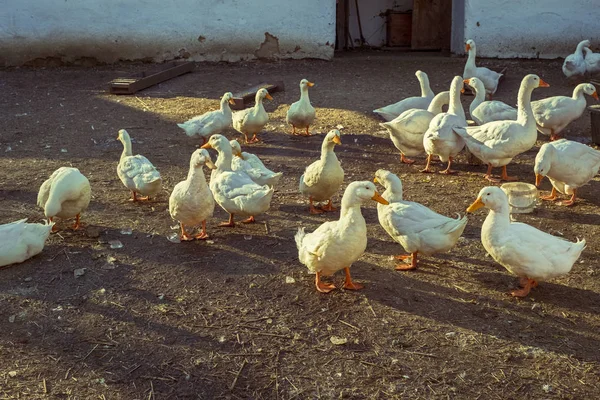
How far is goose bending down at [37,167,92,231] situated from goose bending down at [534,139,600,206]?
13.1ft

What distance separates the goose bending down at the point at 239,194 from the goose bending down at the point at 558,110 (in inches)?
157

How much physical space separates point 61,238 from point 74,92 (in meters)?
6.05

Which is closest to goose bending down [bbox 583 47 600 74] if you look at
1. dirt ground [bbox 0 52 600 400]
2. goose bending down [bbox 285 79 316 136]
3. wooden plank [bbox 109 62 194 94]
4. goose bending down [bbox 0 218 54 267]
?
dirt ground [bbox 0 52 600 400]


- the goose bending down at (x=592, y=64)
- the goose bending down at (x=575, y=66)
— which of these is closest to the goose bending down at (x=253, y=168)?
the goose bending down at (x=575, y=66)

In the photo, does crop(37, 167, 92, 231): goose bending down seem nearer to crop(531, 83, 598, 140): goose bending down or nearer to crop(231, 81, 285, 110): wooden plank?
crop(231, 81, 285, 110): wooden plank

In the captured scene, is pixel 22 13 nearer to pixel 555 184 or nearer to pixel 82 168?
pixel 82 168

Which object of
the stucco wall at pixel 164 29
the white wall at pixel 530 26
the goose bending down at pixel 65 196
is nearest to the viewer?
the goose bending down at pixel 65 196

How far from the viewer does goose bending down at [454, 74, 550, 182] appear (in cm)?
659

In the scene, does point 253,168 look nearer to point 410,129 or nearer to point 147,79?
point 410,129

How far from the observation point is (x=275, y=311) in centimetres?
441

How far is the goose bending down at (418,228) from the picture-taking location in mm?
4688

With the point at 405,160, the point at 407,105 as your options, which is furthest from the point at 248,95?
the point at 405,160

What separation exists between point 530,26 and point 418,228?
956 cm

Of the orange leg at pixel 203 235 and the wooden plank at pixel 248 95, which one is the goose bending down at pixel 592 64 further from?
the orange leg at pixel 203 235
